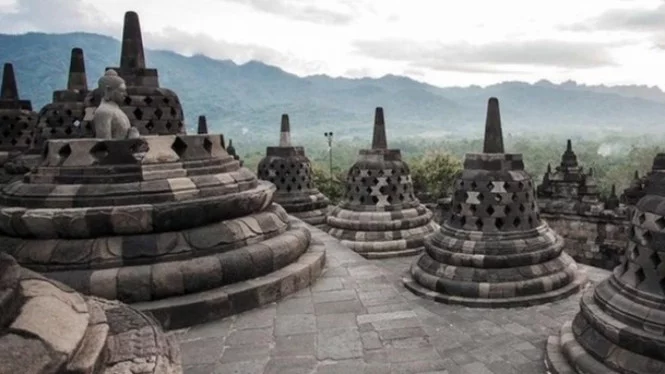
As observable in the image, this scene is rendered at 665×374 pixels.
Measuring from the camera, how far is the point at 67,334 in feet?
7.45

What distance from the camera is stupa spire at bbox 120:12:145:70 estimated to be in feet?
23.3

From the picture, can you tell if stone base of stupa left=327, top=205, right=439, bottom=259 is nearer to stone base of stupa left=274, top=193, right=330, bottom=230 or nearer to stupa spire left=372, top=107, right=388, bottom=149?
stupa spire left=372, top=107, right=388, bottom=149

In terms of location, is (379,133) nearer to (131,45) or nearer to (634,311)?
(131,45)

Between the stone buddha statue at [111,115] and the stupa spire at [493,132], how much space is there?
589 centimetres

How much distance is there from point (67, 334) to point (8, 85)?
13.3 metres

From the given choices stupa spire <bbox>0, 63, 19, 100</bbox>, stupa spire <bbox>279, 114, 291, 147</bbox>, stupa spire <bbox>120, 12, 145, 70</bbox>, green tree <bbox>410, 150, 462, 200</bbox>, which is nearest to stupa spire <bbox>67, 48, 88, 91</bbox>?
stupa spire <bbox>0, 63, 19, 100</bbox>

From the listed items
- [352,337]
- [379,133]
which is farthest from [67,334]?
[379,133]

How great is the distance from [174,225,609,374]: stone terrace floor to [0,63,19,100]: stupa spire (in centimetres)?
1040

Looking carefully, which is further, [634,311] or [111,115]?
Result: [111,115]

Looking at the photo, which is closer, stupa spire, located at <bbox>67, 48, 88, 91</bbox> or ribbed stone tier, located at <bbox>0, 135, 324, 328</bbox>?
ribbed stone tier, located at <bbox>0, 135, 324, 328</bbox>

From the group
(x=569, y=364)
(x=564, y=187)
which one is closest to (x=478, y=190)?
(x=569, y=364)

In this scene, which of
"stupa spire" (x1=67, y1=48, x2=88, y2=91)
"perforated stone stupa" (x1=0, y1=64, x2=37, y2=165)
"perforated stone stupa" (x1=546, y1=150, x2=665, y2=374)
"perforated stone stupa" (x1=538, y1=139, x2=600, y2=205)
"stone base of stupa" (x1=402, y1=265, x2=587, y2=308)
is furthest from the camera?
"perforated stone stupa" (x1=538, y1=139, x2=600, y2=205)

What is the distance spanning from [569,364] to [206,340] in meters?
3.91

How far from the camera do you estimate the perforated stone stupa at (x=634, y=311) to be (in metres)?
4.83
